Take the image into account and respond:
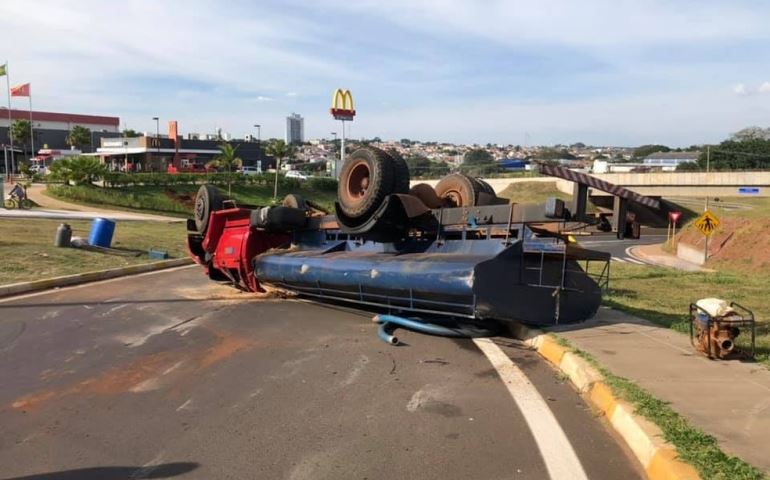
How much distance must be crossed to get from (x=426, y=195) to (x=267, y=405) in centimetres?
479

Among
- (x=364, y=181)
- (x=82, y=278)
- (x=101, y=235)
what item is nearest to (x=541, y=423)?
(x=364, y=181)

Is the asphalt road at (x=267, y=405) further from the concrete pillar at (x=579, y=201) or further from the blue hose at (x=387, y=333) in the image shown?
the concrete pillar at (x=579, y=201)

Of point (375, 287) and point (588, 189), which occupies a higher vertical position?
point (588, 189)

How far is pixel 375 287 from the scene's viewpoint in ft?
27.1

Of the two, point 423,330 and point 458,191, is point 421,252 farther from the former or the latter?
point 458,191

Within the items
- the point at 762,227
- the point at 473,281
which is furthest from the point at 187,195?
the point at 473,281

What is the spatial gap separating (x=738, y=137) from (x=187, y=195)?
12419 centimetres

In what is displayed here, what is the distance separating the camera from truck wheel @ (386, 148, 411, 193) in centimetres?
876

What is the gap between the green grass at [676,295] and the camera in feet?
27.7

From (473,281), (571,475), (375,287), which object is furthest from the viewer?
(375,287)

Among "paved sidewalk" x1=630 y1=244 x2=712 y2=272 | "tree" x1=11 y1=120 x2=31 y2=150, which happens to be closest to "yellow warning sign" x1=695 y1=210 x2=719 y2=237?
"paved sidewalk" x1=630 y1=244 x2=712 y2=272

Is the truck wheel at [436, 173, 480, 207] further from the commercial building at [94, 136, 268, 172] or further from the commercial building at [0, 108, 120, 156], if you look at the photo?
the commercial building at [0, 108, 120, 156]

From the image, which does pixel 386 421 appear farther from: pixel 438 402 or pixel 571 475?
pixel 571 475

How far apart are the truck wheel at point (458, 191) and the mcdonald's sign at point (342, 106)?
85.7m
